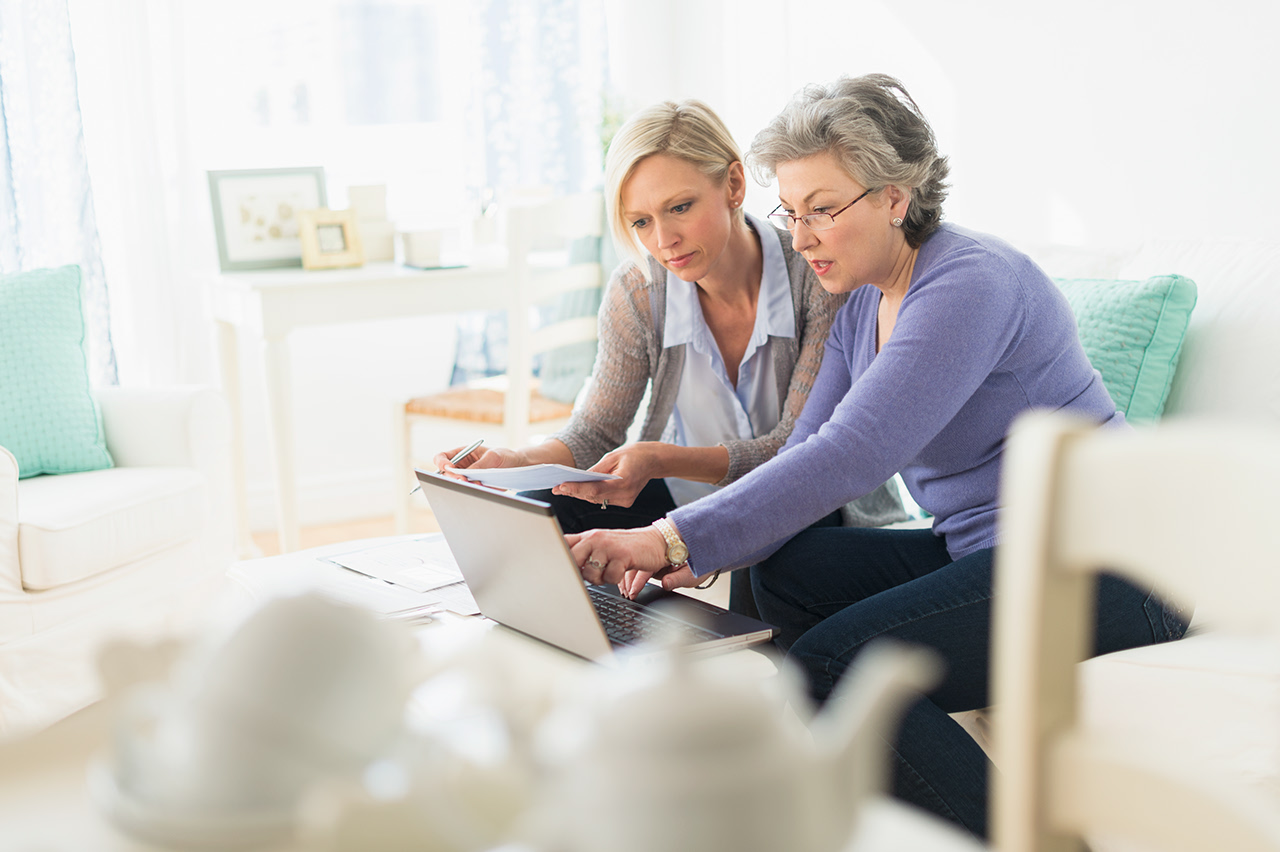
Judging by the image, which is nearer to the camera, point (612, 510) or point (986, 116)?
point (612, 510)

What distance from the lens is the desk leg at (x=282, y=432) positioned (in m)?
2.85

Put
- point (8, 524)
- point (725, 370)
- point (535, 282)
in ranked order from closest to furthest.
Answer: point (725, 370) < point (8, 524) < point (535, 282)

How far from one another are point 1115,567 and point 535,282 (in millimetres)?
2301

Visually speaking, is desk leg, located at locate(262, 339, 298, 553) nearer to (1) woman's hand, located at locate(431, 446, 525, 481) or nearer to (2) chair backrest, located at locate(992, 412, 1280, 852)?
(1) woman's hand, located at locate(431, 446, 525, 481)

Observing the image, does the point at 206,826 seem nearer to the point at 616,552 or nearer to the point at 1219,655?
Result: the point at 616,552

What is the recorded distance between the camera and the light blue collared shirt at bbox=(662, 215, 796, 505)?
179cm

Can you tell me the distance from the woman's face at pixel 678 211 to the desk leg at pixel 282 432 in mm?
1398

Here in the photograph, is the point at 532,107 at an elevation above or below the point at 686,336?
above

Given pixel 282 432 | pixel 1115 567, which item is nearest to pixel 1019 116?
pixel 282 432

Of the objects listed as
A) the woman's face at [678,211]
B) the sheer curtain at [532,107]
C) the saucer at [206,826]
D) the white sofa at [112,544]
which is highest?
the sheer curtain at [532,107]

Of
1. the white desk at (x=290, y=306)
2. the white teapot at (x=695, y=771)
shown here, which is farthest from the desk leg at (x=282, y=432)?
the white teapot at (x=695, y=771)

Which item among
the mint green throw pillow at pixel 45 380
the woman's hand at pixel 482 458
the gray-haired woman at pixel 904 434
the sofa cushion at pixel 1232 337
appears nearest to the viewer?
the gray-haired woman at pixel 904 434

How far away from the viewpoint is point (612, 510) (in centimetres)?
186

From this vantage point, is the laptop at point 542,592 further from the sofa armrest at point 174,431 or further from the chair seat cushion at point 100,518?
the sofa armrest at point 174,431
